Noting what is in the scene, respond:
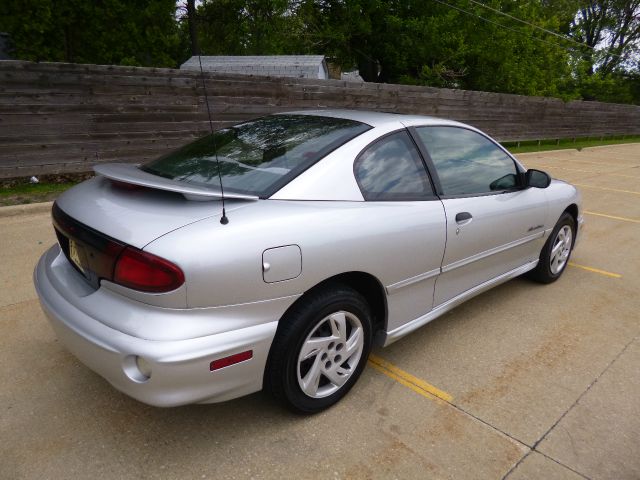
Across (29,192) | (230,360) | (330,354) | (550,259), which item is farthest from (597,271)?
(29,192)

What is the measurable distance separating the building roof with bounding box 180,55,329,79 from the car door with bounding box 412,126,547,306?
15608mm

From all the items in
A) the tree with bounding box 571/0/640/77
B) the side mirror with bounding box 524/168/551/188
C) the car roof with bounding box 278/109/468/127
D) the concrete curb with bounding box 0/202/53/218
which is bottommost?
the concrete curb with bounding box 0/202/53/218

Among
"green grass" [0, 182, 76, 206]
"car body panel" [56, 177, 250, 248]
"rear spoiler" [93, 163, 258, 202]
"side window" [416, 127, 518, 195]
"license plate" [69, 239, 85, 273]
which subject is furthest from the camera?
"green grass" [0, 182, 76, 206]

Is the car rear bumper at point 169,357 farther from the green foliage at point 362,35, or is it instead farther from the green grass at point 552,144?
the green foliage at point 362,35

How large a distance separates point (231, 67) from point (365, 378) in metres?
20.4

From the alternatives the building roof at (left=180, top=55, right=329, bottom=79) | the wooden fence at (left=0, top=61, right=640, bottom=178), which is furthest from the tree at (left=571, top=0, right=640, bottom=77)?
the wooden fence at (left=0, top=61, right=640, bottom=178)

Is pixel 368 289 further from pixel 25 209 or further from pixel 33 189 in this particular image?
pixel 33 189

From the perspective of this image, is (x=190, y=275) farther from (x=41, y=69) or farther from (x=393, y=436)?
(x=41, y=69)

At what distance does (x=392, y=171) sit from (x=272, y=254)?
1.02 meters

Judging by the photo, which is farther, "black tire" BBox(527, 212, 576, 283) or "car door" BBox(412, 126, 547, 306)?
"black tire" BBox(527, 212, 576, 283)

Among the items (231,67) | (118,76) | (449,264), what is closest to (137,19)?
(231,67)

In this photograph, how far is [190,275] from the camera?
1782 mm

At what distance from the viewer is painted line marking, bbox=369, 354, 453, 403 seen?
2.58m

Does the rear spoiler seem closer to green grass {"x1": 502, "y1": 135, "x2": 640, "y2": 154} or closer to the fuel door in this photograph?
the fuel door
